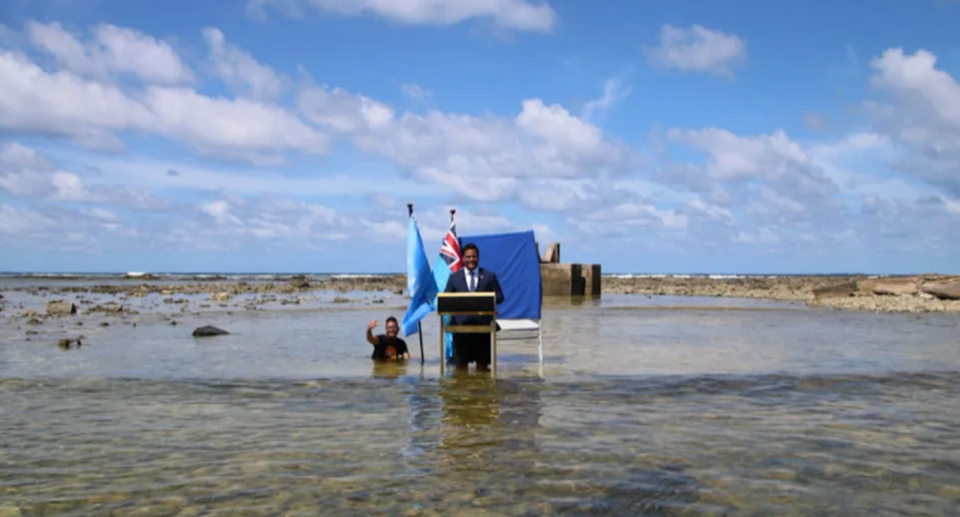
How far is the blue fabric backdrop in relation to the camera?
1358 cm

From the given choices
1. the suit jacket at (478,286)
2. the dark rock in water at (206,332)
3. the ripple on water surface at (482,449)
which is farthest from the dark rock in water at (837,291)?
the suit jacket at (478,286)

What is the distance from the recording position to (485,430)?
324 inches

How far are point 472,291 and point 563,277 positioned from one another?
2821cm

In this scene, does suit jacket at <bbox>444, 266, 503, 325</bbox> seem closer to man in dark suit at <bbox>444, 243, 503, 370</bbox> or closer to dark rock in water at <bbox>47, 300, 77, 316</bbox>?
man in dark suit at <bbox>444, 243, 503, 370</bbox>

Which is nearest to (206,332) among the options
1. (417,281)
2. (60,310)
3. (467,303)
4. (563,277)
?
(417,281)

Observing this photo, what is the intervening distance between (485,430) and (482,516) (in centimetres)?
272

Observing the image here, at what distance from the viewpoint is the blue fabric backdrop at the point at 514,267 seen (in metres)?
13.6

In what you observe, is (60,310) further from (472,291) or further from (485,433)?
(485,433)

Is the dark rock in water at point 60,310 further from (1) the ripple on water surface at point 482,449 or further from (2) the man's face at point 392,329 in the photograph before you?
(1) the ripple on water surface at point 482,449

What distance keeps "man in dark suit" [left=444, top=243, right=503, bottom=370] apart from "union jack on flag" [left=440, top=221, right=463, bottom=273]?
0.96 feet

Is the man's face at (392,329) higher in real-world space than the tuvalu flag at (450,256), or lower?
lower

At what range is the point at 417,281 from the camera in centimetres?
1323

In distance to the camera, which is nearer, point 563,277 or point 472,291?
point 472,291

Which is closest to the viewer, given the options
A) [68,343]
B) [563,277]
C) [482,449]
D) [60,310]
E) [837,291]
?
[482,449]
